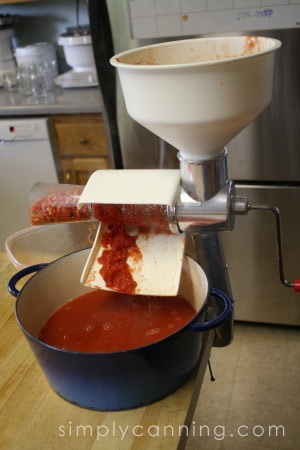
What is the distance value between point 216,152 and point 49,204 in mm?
274

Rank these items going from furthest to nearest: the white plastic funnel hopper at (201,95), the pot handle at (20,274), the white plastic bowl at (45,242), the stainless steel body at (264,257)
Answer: the stainless steel body at (264,257), the white plastic bowl at (45,242), the pot handle at (20,274), the white plastic funnel hopper at (201,95)

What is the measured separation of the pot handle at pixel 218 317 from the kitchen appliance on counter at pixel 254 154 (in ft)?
3.14

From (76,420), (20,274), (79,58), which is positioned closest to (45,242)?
(20,274)

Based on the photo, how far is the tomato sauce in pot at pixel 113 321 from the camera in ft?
2.66

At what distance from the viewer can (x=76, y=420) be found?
74cm

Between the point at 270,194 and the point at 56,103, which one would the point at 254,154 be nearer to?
the point at 270,194

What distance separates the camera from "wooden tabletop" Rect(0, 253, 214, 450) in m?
0.70

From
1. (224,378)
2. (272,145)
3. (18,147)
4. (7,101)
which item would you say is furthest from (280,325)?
(7,101)

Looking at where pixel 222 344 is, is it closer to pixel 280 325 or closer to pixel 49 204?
pixel 49 204

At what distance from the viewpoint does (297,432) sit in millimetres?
1539

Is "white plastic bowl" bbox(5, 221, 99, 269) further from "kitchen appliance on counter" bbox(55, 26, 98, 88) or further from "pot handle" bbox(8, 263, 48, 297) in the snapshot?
"kitchen appliance on counter" bbox(55, 26, 98, 88)

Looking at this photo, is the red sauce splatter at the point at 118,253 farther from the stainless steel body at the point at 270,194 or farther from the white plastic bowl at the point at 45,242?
the stainless steel body at the point at 270,194

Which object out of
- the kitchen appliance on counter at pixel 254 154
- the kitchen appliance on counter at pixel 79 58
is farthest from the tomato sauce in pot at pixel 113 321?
the kitchen appliance on counter at pixel 79 58

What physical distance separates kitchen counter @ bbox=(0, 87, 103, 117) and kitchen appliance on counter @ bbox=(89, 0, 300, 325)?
0.27 meters
